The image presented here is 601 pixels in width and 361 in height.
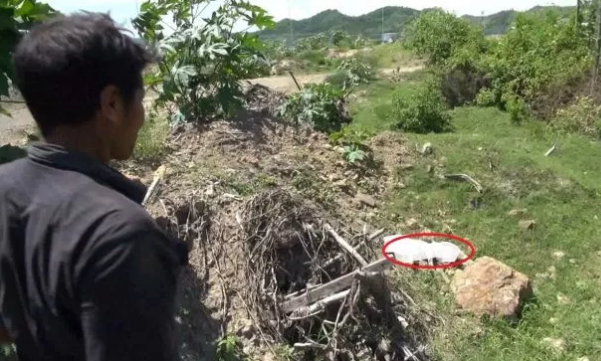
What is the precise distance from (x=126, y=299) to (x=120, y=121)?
33 centimetres

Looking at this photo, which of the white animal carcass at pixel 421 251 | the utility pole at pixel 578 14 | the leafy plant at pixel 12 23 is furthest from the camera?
the utility pole at pixel 578 14

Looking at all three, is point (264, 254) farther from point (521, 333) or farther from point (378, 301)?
point (521, 333)

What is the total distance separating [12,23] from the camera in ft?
10.1

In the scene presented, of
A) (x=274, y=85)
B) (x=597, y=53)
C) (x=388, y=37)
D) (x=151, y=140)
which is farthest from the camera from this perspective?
(x=388, y=37)

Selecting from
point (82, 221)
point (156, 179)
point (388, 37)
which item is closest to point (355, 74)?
point (388, 37)

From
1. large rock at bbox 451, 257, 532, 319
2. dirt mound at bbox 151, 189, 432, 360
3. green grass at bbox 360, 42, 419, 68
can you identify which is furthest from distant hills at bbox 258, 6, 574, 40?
dirt mound at bbox 151, 189, 432, 360

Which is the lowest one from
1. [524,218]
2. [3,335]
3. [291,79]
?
[291,79]

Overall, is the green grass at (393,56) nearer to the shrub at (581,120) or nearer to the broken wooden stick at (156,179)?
the shrub at (581,120)

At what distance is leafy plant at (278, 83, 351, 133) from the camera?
24.5ft

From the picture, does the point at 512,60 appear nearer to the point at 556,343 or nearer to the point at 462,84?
the point at 462,84

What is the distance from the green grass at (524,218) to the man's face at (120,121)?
137 inches

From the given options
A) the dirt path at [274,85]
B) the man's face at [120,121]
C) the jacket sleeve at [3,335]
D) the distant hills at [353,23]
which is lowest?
the distant hills at [353,23]

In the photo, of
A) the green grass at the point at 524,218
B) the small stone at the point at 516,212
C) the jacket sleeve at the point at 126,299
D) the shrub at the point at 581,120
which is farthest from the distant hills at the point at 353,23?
the jacket sleeve at the point at 126,299

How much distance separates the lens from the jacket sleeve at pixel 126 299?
1292mm
